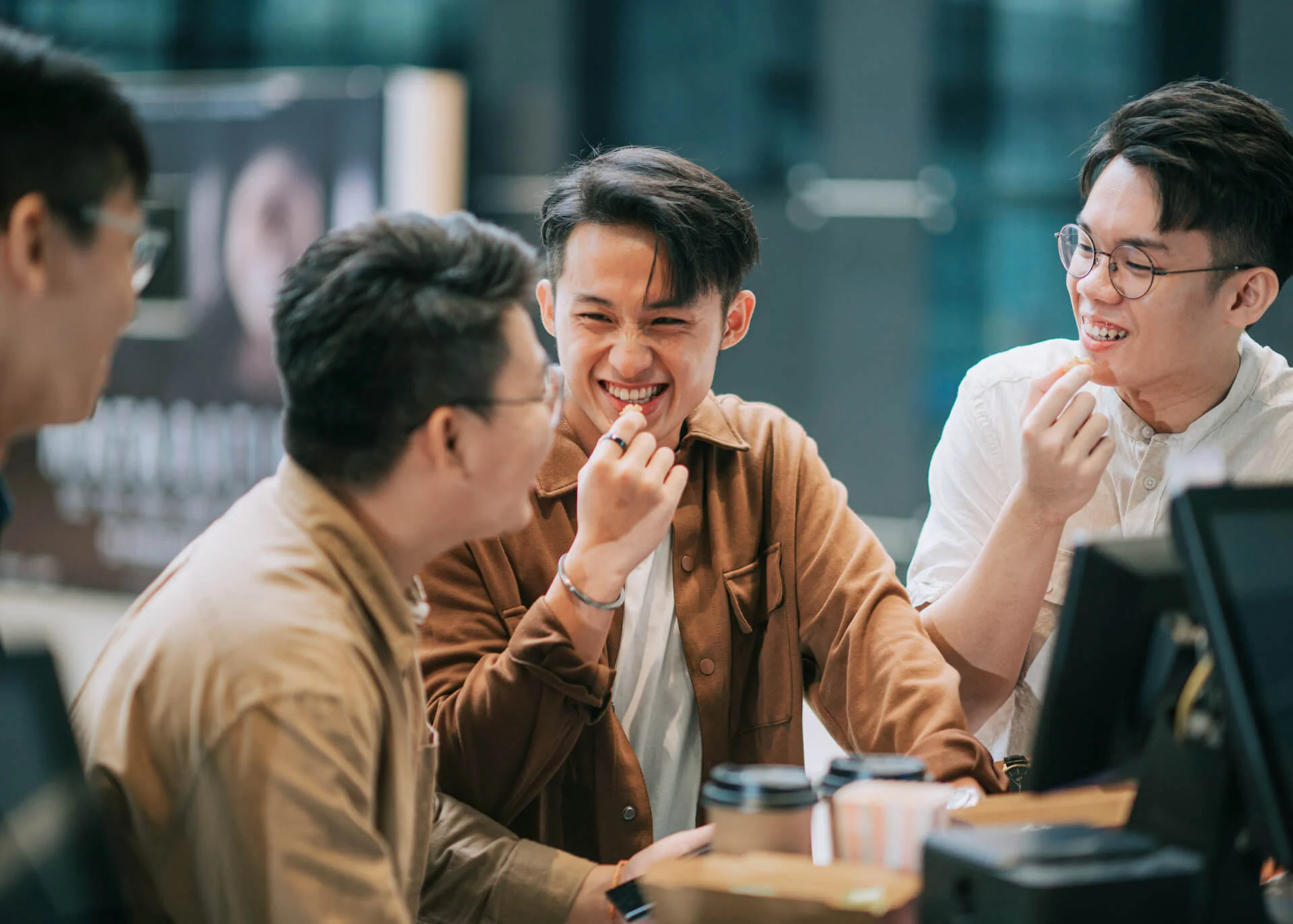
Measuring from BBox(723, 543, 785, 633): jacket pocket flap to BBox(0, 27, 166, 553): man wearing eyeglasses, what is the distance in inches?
35.4

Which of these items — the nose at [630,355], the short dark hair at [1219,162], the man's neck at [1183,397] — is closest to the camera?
the nose at [630,355]

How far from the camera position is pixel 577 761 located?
1.79 metres

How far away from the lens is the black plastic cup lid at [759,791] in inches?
47.3

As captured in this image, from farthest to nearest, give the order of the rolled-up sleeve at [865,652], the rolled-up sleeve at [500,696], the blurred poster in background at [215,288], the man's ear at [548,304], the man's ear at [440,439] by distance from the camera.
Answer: the blurred poster in background at [215,288]
the man's ear at [548,304]
the rolled-up sleeve at [865,652]
the rolled-up sleeve at [500,696]
the man's ear at [440,439]

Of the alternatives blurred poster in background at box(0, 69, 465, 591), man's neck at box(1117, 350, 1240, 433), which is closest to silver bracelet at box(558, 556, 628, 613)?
man's neck at box(1117, 350, 1240, 433)

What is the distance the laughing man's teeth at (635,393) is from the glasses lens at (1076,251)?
27.3 inches

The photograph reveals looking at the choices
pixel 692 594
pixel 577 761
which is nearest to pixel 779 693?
pixel 692 594

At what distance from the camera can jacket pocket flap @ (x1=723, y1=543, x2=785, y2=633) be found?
1901 millimetres

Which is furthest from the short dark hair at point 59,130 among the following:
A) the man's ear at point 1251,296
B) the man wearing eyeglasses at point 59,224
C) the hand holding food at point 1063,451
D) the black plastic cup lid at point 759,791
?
the man's ear at point 1251,296

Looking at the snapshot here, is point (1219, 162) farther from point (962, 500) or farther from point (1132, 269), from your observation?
point (962, 500)

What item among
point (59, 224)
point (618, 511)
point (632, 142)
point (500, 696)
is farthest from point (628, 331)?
point (632, 142)

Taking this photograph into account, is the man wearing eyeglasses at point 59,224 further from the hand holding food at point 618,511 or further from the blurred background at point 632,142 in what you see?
the blurred background at point 632,142

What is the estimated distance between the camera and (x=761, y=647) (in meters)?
1.93

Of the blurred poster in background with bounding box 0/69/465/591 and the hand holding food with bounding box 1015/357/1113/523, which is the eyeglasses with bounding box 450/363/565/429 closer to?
the hand holding food with bounding box 1015/357/1113/523
